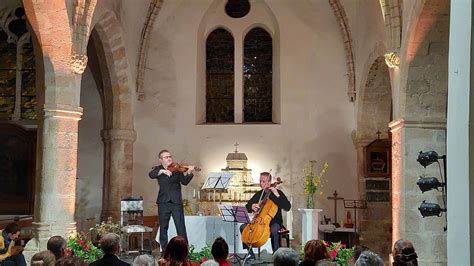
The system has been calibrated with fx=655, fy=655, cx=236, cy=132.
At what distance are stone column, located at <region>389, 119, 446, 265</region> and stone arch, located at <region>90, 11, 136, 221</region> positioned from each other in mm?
7163

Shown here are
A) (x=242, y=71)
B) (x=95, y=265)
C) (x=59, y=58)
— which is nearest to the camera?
(x=95, y=265)

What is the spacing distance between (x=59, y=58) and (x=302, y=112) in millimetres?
6878

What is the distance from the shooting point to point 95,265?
5.42 meters

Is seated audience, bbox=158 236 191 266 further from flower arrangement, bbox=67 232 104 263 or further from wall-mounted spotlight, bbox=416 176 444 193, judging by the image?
flower arrangement, bbox=67 232 104 263

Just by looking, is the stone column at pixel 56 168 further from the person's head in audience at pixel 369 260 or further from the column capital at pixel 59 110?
the person's head in audience at pixel 369 260

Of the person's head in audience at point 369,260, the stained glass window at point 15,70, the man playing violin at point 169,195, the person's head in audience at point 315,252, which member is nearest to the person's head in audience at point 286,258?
the person's head in audience at point 369,260

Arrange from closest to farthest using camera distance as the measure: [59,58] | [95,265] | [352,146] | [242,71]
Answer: [95,265] → [59,58] → [352,146] → [242,71]

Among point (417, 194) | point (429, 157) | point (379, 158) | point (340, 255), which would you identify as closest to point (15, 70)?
point (379, 158)

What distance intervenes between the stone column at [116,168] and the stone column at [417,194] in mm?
7158

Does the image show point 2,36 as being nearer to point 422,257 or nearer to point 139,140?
point 139,140

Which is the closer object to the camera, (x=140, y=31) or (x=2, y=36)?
(x=140, y=31)

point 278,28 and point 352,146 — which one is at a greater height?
point 278,28

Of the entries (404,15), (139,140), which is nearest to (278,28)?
(139,140)

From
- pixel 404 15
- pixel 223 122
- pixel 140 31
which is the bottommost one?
pixel 223 122
